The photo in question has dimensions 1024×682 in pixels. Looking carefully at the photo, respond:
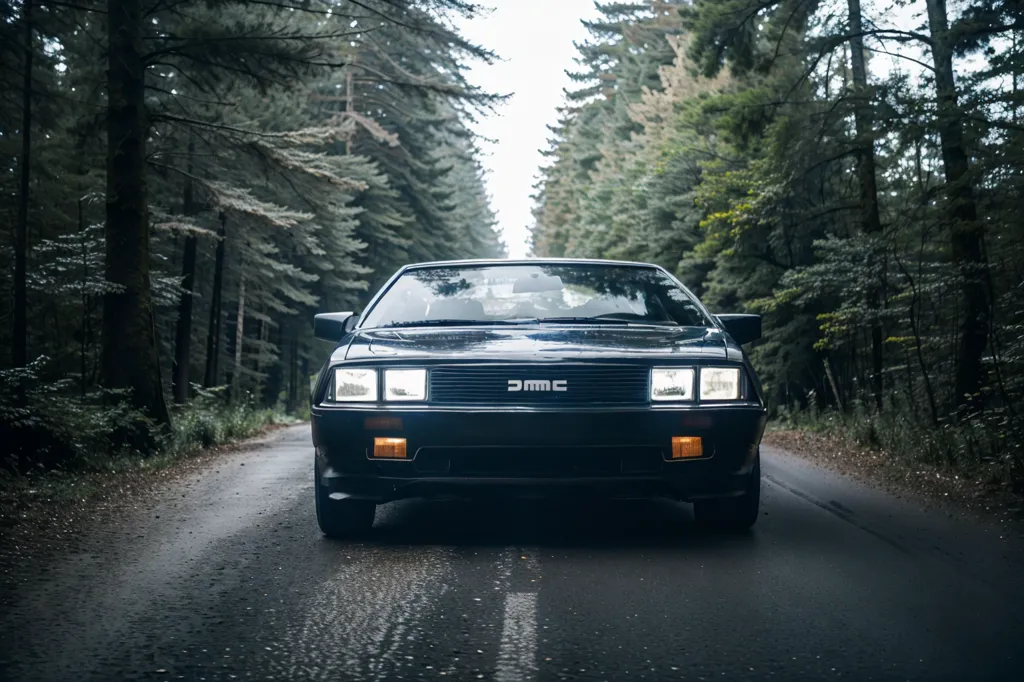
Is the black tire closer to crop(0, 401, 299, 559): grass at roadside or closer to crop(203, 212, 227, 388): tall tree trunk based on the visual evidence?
crop(0, 401, 299, 559): grass at roadside

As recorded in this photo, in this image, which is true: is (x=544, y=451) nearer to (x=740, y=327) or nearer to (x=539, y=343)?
(x=539, y=343)

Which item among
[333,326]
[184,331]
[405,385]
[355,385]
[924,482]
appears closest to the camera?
[405,385]

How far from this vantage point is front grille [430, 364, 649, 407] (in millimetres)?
5668

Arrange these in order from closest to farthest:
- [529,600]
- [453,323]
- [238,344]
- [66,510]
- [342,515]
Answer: [529,600] → [342,515] → [453,323] → [66,510] → [238,344]

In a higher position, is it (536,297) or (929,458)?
(536,297)

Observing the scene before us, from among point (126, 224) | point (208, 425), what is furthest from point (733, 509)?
point (208, 425)

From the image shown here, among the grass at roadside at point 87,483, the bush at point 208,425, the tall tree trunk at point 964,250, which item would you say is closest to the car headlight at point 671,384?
the grass at roadside at point 87,483

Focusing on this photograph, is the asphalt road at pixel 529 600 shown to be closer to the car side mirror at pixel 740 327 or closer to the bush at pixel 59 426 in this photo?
the car side mirror at pixel 740 327

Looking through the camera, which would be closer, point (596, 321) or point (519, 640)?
point (519, 640)

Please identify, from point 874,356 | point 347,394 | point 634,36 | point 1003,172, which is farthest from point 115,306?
point 634,36

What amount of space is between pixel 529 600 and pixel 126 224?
9887 mm

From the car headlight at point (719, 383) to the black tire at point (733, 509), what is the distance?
1.79ft

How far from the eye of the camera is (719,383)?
5.85 metres

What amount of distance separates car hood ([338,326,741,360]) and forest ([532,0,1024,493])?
3.80 m
